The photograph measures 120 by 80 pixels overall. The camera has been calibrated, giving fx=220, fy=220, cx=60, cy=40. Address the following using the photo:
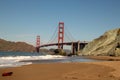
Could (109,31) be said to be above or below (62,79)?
above

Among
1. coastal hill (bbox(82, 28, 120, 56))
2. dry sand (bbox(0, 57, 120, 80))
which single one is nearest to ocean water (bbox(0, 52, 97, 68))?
dry sand (bbox(0, 57, 120, 80))

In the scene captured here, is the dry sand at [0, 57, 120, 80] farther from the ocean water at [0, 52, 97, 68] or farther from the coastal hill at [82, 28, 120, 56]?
the coastal hill at [82, 28, 120, 56]

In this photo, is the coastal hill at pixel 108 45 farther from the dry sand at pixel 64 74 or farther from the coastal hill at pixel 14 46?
the coastal hill at pixel 14 46

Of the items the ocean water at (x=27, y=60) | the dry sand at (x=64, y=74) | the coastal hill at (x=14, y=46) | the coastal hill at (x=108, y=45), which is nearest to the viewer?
the dry sand at (x=64, y=74)

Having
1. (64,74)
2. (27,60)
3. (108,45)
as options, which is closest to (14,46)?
(108,45)

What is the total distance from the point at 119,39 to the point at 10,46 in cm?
14113

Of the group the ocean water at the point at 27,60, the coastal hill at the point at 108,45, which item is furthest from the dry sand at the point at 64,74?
the coastal hill at the point at 108,45

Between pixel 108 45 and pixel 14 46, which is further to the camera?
pixel 14 46

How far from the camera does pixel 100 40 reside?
60.7 m

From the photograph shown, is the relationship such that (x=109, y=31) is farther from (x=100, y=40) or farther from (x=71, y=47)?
Result: (x=71, y=47)

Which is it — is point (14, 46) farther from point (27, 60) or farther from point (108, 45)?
point (27, 60)

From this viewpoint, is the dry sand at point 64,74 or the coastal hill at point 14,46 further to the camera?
the coastal hill at point 14,46

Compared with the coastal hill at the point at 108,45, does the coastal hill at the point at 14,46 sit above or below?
above

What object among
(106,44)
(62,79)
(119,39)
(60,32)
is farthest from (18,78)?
(60,32)
